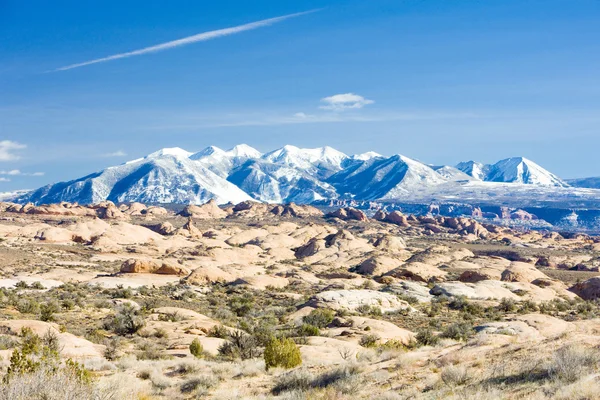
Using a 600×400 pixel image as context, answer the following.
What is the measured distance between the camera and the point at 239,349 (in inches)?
838

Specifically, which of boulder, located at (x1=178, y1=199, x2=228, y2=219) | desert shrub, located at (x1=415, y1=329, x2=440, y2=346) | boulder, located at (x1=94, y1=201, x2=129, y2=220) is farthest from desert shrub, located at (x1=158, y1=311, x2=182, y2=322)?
boulder, located at (x1=178, y1=199, x2=228, y2=219)

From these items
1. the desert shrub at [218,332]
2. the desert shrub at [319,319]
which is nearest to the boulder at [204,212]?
the desert shrub at [319,319]

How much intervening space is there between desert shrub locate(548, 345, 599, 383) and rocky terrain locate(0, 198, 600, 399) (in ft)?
0.16

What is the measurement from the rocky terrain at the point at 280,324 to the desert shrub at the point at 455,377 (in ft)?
0.17

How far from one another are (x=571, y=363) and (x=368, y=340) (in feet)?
44.3

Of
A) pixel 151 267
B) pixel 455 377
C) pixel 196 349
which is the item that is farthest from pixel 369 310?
pixel 151 267

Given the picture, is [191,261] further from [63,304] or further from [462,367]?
[462,367]

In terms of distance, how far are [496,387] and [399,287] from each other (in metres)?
37.8

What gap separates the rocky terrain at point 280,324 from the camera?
1250 centimetres

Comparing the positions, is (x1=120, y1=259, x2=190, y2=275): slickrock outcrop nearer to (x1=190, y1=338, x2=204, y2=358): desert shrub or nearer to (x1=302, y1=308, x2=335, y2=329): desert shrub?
(x1=302, y1=308, x2=335, y2=329): desert shrub

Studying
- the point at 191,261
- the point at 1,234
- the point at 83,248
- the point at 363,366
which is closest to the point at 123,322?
the point at 363,366

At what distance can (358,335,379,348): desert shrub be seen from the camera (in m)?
23.9

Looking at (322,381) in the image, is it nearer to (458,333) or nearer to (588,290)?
(458,333)

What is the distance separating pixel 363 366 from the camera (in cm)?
1516
